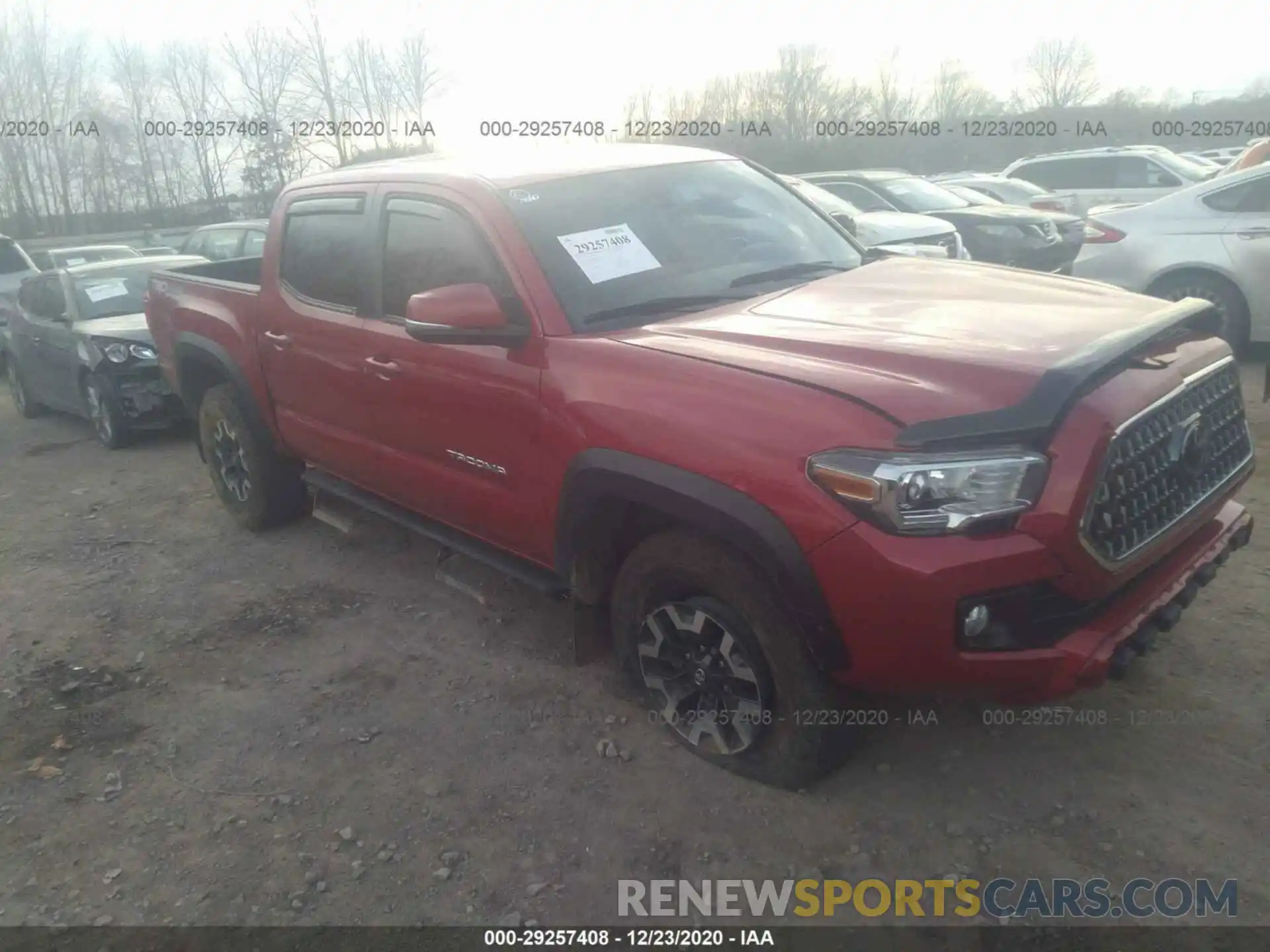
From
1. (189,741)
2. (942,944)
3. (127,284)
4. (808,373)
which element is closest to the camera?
(942,944)

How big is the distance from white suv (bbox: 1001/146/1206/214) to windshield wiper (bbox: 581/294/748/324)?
11632 millimetres

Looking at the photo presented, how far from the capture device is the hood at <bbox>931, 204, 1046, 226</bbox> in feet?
35.5

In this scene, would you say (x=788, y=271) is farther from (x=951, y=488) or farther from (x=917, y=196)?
(x=917, y=196)

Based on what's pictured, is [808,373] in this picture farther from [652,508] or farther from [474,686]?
[474,686]

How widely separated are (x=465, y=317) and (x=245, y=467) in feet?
9.56

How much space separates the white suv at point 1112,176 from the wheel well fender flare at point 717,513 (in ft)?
40.5

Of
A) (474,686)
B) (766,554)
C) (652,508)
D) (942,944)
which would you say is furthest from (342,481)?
(942,944)

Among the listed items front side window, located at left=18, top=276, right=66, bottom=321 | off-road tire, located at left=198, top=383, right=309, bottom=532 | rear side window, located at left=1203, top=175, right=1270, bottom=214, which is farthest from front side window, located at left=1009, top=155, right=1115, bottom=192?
front side window, located at left=18, top=276, right=66, bottom=321

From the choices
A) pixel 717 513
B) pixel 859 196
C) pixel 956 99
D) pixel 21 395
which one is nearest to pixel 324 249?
pixel 717 513

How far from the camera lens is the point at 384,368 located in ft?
13.3

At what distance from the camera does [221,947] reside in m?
2.73

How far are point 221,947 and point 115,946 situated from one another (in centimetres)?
32

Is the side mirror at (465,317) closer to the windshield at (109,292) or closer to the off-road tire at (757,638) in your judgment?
the off-road tire at (757,638)

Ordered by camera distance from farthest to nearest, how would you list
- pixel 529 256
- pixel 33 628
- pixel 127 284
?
pixel 127 284, pixel 33 628, pixel 529 256
